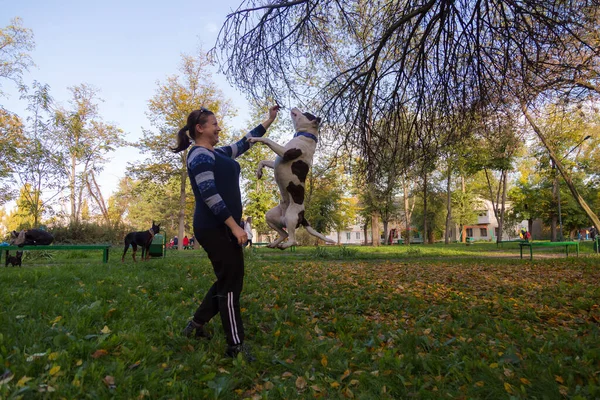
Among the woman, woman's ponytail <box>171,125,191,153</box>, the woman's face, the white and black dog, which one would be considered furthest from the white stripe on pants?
woman's ponytail <box>171,125,191,153</box>

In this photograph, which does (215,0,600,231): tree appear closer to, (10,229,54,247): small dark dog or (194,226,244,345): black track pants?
(194,226,244,345): black track pants

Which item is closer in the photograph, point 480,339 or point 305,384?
point 305,384

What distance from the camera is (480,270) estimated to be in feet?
32.4

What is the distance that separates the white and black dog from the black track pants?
340mm

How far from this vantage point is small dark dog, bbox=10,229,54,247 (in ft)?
32.3

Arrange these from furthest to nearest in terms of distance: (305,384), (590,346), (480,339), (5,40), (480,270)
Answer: (5,40)
(480,270)
(480,339)
(590,346)
(305,384)

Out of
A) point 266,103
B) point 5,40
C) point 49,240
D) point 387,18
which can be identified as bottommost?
point 49,240

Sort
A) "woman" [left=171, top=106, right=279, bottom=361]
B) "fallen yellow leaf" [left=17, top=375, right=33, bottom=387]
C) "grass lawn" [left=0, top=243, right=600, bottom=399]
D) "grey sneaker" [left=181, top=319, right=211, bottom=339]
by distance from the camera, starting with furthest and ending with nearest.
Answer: "grey sneaker" [left=181, top=319, right=211, bottom=339] → "woman" [left=171, top=106, right=279, bottom=361] → "grass lawn" [left=0, top=243, right=600, bottom=399] → "fallen yellow leaf" [left=17, top=375, right=33, bottom=387]

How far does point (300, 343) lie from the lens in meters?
3.67

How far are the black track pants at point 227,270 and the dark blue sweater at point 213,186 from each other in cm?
10

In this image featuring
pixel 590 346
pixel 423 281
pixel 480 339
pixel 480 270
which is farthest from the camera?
pixel 480 270

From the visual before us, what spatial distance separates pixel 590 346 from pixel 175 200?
46.8 meters

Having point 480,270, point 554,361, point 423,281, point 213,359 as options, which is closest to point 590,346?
point 554,361

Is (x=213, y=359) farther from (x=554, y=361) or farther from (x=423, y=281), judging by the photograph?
(x=423, y=281)
